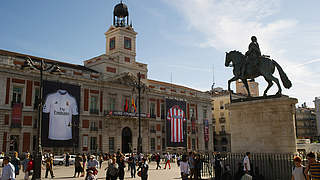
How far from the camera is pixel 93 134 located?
130 ft

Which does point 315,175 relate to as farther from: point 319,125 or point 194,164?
point 319,125

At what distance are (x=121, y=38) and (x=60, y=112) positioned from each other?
15222 mm

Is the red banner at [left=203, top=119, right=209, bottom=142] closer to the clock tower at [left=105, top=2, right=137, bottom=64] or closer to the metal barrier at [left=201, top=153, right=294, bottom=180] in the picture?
the clock tower at [left=105, top=2, right=137, bottom=64]

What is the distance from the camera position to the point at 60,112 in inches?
1437

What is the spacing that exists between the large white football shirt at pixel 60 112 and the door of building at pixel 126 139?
821 cm

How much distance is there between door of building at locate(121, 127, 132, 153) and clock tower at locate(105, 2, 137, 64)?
983 centimetres

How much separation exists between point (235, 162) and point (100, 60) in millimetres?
32184

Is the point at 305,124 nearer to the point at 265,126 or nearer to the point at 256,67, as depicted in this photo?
the point at 256,67

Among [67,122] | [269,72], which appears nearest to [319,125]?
[67,122]

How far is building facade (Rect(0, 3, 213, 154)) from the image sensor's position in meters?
33.8

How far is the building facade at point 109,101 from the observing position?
33844 millimetres

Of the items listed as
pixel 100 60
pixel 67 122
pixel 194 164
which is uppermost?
pixel 100 60

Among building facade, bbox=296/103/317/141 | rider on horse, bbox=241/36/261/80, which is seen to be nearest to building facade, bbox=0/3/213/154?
rider on horse, bbox=241/36/261/80

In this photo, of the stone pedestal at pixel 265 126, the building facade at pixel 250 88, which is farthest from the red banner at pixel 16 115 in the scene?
the building facade at pixel 250 88
